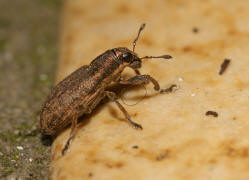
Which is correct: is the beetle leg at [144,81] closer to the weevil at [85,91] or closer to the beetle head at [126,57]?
the weevil at [85,91]

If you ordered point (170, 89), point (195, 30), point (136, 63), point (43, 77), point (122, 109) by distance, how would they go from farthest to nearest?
point (43, 77), point (195, 30), point (136, 63), point (170, 89), point (122, 109)

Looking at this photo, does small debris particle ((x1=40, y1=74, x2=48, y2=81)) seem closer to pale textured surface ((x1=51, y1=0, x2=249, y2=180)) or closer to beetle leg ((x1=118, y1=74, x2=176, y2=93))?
pale textured surface ((x1=51, y1=0, x2=249, y2=180))

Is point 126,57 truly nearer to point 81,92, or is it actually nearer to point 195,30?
point 81,92

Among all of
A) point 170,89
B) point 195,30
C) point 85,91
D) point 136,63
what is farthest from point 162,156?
point 195,30

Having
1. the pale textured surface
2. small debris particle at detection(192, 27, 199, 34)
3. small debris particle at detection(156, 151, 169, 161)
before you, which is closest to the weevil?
the pale textured surface

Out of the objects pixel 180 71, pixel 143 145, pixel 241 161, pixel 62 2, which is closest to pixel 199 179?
pixel 241 161

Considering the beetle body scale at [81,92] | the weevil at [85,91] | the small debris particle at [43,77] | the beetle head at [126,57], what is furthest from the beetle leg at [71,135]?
the small debris particle at [43,77]

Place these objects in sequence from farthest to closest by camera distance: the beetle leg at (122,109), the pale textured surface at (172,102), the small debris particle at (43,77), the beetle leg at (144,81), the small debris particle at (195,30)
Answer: the small debris particle at (43,77)
the small debris particle at (195,30)
the beetle leg at (144,81)
the beetle leg at (122,109)
the pale textured surface at (172,102)
